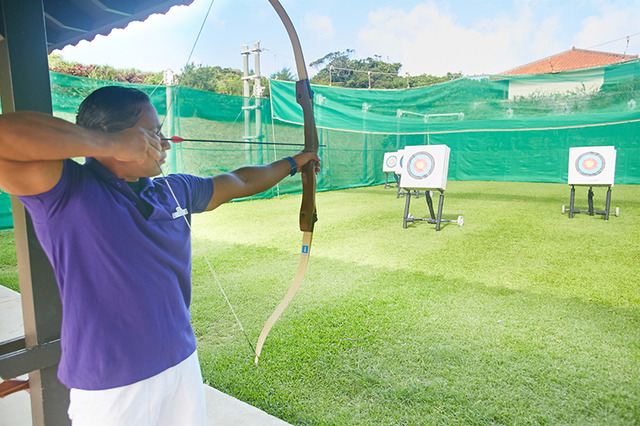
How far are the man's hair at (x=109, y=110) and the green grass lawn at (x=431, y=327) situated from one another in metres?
0.88

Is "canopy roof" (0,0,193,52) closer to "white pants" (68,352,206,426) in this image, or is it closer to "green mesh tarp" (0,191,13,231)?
"white pants" (68,352,206,426)

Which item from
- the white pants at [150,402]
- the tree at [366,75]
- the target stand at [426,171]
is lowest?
the white pants at [150,402]

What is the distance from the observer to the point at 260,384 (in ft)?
4.87

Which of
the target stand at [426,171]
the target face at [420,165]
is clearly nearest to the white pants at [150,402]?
the target stand at [426,171]

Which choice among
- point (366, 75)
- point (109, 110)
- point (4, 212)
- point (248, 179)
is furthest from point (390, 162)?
point (366, 75)

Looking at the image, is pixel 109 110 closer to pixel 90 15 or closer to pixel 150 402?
pixel 150 402

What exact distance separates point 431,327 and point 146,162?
1.61m

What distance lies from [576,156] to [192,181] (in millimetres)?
5946

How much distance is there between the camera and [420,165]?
4.95m

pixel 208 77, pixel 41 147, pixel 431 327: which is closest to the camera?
pixel 41 147

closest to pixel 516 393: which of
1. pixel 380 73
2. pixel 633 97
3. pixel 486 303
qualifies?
pixel 486 303

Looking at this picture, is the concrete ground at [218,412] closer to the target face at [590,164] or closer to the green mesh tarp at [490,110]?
the target face at [590,164]

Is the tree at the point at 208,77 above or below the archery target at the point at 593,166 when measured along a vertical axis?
above

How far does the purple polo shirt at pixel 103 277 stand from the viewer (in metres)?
0.63
